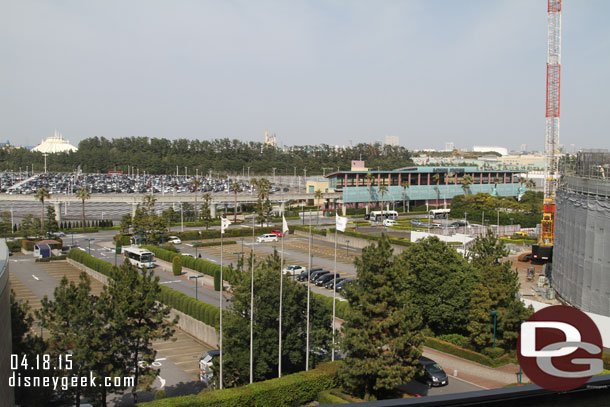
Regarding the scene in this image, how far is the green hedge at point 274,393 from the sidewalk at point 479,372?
5498 millimetres

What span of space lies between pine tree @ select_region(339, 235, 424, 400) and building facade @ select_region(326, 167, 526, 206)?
176ft

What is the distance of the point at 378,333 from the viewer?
16438 mm

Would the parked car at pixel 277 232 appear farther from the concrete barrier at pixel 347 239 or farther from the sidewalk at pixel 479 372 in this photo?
the sidewalk at pixel 479 372

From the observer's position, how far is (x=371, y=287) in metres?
16.9

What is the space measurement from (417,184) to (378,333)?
218 feet

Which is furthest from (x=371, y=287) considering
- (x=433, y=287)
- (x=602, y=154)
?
(x=602, y=154)

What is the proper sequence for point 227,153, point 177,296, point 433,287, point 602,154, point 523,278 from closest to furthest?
1. point 433,287
2. point 177,296
3. point 602,154
4. point 523,278
5. point 227,153

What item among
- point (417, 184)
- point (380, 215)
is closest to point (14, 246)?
point (380, 215)

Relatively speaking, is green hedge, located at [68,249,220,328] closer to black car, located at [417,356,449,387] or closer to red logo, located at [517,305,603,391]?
black car, located at [417,356,449,387]

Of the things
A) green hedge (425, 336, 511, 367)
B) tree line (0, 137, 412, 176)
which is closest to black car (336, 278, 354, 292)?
green hedge (425, 336, 511, 367)

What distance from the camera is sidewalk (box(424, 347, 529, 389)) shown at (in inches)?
768

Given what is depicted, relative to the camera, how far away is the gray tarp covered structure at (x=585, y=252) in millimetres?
24672

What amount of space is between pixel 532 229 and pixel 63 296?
54748 mm

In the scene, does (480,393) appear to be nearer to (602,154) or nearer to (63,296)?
(63,296)
